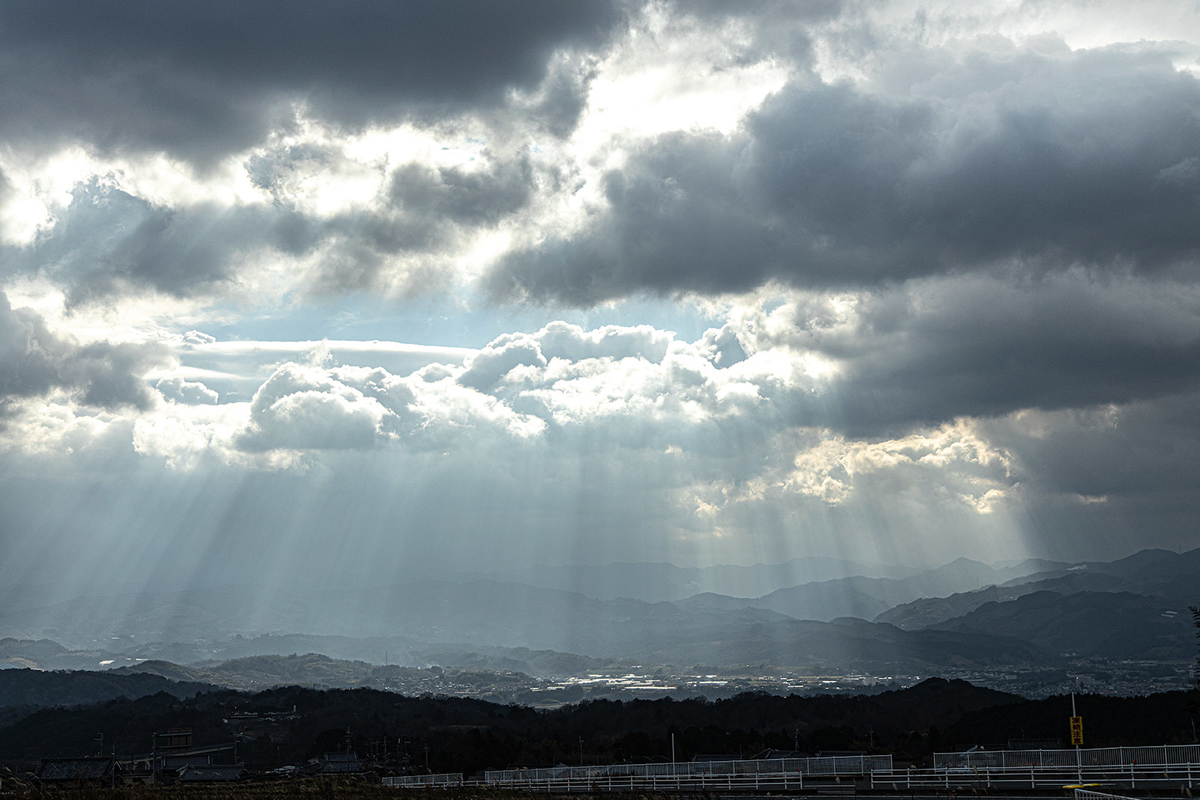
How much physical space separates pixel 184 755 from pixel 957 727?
131m

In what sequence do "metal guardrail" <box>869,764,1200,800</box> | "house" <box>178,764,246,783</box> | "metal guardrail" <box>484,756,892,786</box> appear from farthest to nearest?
1. "house" <box>178,764,246,783</box>
2. "metal guardrail" <box>484,756,892,786</box>
3. "metal guardrail" <box>869,764,1200,800</box>

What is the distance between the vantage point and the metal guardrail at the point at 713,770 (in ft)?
178

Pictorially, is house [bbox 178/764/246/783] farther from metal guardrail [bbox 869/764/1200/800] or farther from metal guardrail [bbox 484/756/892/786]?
metal guardrail [bbox 869/764/1200/800]

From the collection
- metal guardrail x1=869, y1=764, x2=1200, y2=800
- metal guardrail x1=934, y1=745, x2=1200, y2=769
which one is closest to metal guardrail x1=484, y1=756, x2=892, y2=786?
metal guardrail x1=934, y1=745, x2=1200, y2=769

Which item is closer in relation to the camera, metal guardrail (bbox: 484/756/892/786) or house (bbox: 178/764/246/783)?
metal guardrail (bbox: 484/756/892/786)

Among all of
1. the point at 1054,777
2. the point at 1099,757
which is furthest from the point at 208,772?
the point at 1054,777

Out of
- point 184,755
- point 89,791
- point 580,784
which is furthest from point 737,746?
point 89,791

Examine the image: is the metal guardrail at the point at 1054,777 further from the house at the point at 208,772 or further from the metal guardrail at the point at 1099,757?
the house at the point at 208,772

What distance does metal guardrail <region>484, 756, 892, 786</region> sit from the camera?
54406mm

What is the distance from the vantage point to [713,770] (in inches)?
2601

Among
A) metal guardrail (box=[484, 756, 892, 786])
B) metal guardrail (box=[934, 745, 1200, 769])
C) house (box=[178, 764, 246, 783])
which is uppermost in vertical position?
metal guardrail (box=[934, 745, 1200, 769])

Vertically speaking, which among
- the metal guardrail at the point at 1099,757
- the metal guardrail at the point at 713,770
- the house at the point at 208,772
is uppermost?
the metal guardrail at the point at 1099,757

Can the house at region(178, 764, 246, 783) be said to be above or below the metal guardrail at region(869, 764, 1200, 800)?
below

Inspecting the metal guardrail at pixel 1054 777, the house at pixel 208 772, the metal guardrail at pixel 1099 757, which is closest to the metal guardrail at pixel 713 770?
the metal guardrail at pixel 1099 757
